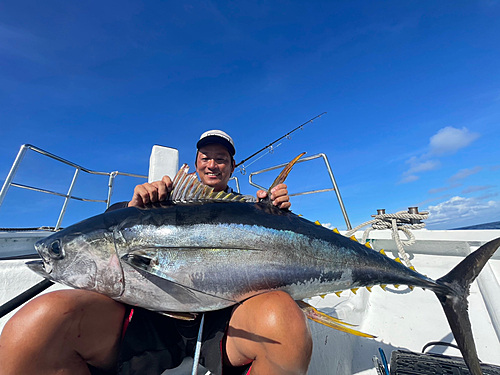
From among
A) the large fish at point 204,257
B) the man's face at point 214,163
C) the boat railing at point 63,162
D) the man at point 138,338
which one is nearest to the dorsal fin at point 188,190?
the large fish at point 204,257

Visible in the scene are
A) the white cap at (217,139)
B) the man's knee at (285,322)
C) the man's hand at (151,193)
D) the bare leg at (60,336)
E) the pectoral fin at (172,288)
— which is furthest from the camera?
the white cap at (217,139)

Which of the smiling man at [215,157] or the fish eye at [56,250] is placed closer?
the fish eye at [56,250]

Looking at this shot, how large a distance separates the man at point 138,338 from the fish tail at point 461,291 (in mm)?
1145

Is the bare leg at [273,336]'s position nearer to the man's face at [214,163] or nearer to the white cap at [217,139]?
the man's face at [214,163]

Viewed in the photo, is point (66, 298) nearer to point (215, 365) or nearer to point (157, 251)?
point (157, 251)

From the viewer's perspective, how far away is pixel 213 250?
122 cm

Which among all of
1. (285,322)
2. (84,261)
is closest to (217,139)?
(84,261)

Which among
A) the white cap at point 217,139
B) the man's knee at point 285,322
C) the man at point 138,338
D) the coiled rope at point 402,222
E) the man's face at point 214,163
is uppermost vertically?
the white cap at point 217,139

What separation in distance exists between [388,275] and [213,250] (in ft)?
3.67

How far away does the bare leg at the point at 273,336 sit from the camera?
3.22 feet

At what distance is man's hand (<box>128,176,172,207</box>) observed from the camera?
1.40 meters

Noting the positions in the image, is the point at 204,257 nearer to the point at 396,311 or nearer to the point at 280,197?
the point at 280,197

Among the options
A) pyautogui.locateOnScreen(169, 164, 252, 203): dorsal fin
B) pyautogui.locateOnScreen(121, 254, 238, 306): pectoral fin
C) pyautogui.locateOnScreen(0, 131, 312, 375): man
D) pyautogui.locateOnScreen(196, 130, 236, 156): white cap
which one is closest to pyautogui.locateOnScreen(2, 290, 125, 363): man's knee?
pyautogui.locateOnScreen(0, 131, 312, 375): man

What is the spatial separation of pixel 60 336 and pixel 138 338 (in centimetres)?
33
